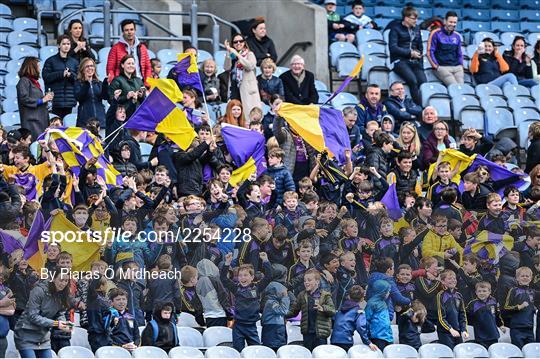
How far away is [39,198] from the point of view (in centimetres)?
1766

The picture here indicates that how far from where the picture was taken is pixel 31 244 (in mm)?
16453

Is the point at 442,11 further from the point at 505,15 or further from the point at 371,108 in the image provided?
the point at 371,108

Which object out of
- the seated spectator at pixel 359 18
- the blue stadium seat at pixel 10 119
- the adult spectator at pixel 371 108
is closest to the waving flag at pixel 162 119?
the blue stadium seat at pixel 10 119

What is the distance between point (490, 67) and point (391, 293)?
6.97 m

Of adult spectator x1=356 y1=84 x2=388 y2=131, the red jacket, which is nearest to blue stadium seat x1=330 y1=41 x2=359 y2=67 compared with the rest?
adult spectator x1=356 y1=84 x2=388 y2=131

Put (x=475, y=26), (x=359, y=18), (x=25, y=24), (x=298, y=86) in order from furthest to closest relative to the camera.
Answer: (x=475, y=26) < (x=359, y=18) < (x=25, y=24) < (x=298, y=86)

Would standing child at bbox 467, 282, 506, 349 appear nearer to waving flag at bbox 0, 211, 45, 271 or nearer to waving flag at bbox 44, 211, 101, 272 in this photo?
waving flag at bbox 44, 211, 101, 272

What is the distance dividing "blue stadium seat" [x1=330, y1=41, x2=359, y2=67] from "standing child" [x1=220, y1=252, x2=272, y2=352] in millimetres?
6607

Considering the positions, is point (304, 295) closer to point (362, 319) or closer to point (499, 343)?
point (362, 319)

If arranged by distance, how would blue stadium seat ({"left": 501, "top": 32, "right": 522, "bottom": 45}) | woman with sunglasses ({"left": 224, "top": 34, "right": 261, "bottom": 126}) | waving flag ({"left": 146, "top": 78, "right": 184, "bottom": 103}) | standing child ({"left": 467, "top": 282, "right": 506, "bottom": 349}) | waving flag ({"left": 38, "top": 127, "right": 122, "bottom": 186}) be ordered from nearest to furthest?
standing child ({"left": 467, "top": 282, "right": 506, "bottom": 349})
waving flag ({"left": 38, "top": 127, "right": 122, "bottom": 186})
waving flag ({"left": 146, "top": 78, "right": 184, "bottom": 103})
woman with sunglasses ({"left": 224, "top": 34, "right": 261, "bottom": 126})
blue stadium seat ({"left": 501, "top": 32, "right": 522, "bottom": 45})

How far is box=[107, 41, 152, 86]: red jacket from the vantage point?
→ 20242 mm

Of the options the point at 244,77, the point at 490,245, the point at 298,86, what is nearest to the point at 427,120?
the point at 298,86

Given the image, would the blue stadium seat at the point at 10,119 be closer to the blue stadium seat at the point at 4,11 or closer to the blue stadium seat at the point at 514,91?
the blue stadium seat at the point at 4,11

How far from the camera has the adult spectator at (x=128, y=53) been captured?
66.5 feet
